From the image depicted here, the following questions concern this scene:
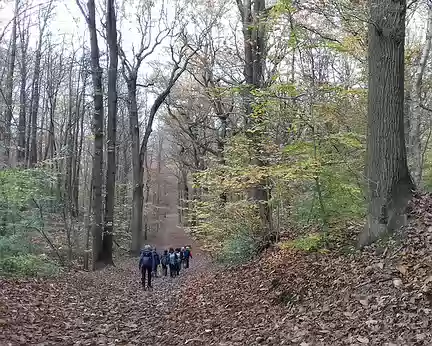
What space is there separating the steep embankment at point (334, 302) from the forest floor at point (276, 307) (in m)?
0.02

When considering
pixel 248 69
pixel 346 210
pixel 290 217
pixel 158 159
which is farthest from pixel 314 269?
pixel 158 159

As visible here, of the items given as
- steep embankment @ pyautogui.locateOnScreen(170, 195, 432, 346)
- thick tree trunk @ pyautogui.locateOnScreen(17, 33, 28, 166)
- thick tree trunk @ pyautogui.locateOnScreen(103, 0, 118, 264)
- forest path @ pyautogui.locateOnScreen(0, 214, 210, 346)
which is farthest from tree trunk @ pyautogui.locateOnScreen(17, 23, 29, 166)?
steep embankment @ pyautogui.locateOnScreen(170, 195, 432, 346)

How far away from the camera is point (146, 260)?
578 inches

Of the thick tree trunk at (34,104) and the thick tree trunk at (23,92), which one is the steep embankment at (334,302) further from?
the thick tree trunk at (34,104)

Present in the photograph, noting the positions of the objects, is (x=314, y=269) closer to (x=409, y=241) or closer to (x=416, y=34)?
(x=409, y=241)

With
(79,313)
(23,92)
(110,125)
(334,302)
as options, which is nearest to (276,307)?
(334,302)

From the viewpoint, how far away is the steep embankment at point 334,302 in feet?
18.0

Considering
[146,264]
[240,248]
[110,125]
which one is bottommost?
[146,264]

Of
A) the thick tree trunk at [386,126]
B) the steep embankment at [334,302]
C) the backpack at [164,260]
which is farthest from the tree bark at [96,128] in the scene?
the thick tree trunk at [386,126]

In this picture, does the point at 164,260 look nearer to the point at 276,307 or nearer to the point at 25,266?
the point at 25,266

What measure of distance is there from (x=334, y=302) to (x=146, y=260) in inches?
354

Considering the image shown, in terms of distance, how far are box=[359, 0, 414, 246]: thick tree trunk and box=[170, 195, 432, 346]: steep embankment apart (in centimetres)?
38

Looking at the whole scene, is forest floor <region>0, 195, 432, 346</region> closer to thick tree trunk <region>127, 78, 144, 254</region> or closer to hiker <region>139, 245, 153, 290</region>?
hiker <region>139, 245, 153, 290</region>

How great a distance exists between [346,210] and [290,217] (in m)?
2.63
